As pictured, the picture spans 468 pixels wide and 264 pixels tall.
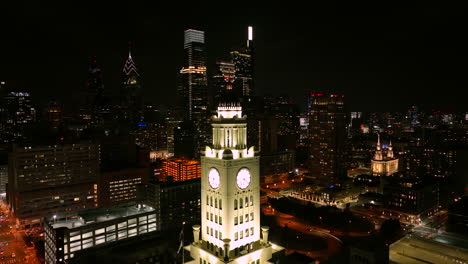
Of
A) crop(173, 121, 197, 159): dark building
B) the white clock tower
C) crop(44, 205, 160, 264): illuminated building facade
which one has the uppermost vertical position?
the white clock tower

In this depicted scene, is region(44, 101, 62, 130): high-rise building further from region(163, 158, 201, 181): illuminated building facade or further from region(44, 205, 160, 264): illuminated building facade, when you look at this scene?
region(44, 205, 160, 264): illuminated building facade

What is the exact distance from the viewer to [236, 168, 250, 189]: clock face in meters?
26.8

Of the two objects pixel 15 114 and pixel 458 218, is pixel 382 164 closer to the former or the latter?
pixel 458 218

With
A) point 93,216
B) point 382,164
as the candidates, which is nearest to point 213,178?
point 93,216

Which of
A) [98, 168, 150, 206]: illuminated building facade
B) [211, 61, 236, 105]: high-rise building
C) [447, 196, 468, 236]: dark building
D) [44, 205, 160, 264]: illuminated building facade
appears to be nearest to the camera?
[211, 61, 236, 105]: high-rise building

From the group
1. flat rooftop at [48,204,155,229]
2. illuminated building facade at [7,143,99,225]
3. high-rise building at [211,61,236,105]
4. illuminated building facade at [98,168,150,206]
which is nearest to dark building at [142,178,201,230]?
flat rooftop at [48,204,155,229]

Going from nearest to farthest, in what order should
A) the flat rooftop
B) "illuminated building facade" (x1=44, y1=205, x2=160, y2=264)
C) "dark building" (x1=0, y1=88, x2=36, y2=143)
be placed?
"illuminated building facade" (x1=44, y1=205, x2=160, y2=264) → the flat rooftop → "dark building" (x1=0, y1=88, x2=36, y2=143)

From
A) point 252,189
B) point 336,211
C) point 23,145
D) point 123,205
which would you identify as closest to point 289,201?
point 336,211

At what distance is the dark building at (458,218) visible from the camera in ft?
218

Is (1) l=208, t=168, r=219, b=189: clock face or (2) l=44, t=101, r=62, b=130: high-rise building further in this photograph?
(2) l=44, t=101, r=62, b=130: high-rise building

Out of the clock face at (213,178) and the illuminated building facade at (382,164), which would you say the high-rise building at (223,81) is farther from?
the illuminated building facade at (382,164)

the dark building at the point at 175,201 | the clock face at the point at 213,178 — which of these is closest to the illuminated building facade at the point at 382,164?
the dark building at the point at 175,201

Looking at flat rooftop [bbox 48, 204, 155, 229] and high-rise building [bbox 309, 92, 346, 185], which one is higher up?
high-rise building [bbox 309, 92, 346, 185]

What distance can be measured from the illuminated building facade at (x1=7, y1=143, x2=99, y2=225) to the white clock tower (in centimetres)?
7857
